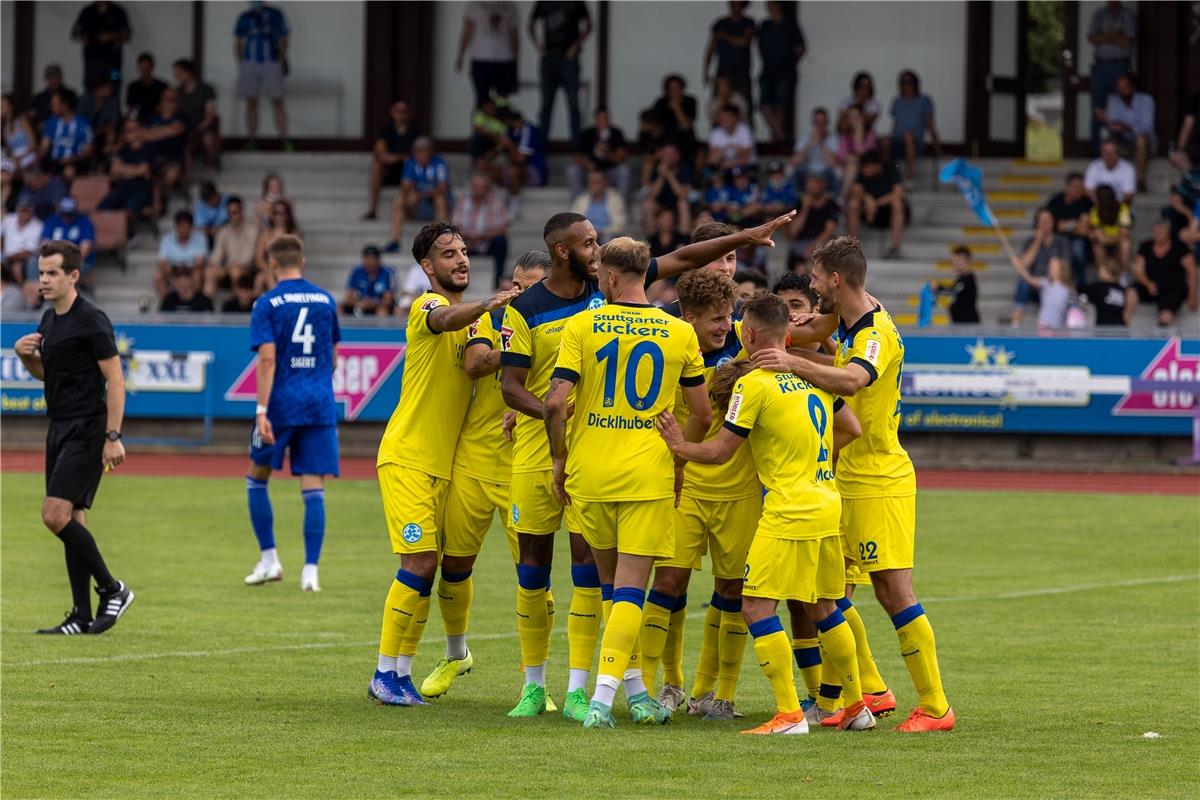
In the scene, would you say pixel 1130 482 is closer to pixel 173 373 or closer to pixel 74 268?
pixel 173 373

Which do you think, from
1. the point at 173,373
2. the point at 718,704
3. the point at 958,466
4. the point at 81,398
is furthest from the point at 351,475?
the point at 718,704

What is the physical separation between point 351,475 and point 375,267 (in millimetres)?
4733

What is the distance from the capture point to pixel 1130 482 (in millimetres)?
21422

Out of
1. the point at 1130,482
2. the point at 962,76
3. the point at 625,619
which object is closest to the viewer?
the point at 625,619

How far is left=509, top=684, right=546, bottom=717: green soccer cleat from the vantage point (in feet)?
28.1

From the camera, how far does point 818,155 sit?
27438 mm

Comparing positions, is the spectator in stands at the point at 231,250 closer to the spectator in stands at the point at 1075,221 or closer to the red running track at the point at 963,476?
the red running track at the point at 963,476

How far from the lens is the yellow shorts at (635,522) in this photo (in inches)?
323

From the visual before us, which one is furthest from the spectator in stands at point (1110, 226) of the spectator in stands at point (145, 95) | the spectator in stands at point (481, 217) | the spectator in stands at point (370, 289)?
the spectator in stands at point (145, 95)

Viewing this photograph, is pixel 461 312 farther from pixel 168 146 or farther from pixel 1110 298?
pixel 168 146

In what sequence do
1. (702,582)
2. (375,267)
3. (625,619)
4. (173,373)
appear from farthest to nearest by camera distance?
(375,267)
(173,373)
(702,582)
(625,619)

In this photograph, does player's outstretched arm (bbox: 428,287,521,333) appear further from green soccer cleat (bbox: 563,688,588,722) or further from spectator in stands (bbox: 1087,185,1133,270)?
spectator in stands (bbox: 1087,185,1133,270)

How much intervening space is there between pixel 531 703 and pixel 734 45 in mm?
→ 21401

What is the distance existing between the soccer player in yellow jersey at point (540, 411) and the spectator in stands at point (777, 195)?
17.5m
